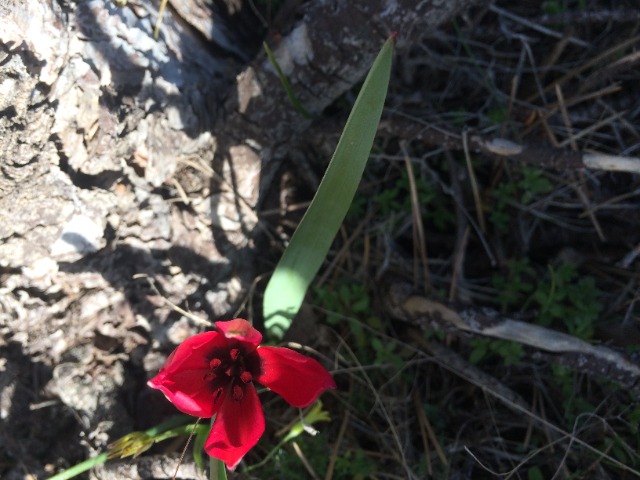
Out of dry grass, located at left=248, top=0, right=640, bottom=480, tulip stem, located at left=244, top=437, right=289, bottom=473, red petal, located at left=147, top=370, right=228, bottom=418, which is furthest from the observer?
dry grass, located at left=248, top=0, right=640, bottom=480

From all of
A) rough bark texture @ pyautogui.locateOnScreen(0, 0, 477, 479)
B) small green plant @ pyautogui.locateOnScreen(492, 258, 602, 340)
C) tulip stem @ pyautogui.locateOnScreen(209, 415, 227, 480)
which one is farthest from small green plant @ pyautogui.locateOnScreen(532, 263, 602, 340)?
tulip stem @ pyautogui.locateOnScreen(209, 415, 227, 480)

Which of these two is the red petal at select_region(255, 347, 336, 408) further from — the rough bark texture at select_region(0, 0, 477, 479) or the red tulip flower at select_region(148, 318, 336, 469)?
the rough bark texture at select_region(0, 0, 477, 479)

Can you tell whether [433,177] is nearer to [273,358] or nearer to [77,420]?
[273,358]

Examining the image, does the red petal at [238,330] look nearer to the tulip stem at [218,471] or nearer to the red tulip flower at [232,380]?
the red tulip flower at [232,380]

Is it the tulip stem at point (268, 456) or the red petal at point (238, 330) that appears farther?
the tulip stem at point (268, 456)

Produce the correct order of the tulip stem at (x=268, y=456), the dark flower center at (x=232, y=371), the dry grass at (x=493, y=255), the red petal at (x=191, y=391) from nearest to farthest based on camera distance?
the red petal at (x=191, y=391), the dark flower center at (x=232, y=371), the tulip stem at (x=268, y=456), the dry grass at (x=493, y=255)

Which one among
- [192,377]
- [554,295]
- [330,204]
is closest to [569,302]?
[554,295]

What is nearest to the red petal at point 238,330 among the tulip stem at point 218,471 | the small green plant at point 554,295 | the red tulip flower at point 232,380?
the red tulip flower at point 232,380
